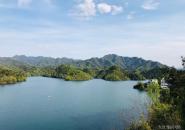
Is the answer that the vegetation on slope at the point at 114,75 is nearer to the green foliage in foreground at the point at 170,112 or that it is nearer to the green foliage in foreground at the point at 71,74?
the green foliage in foreground at the point at 71,74

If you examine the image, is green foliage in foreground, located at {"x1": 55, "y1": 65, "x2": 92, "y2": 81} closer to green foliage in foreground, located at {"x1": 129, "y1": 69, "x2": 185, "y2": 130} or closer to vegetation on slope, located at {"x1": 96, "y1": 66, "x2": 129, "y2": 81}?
vegetation on slope, located at {"x1": 96, "y1": 66, "x2": 129, "y2": 81}

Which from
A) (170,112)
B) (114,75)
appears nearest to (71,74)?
(114,75)

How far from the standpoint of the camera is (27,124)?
1517 inches

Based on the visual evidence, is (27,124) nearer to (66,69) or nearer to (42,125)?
(42,125)

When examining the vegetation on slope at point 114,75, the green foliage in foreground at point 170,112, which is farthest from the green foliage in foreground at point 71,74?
the green foliage in foreground at point 170,112

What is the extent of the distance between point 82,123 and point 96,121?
2.11 m

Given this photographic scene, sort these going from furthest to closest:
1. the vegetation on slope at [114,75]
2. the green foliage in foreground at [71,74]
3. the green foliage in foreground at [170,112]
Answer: the vegetation on slope at [114,75], the green foliage in foreground at [71,74], the green foliage in foreground at [170,112]

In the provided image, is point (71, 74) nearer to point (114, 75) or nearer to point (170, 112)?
point (114, 75)

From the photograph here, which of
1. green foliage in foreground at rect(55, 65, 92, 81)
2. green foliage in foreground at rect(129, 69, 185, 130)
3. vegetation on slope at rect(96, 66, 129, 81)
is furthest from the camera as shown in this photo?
vegetation on slope at rect(96, 66, 129, 81)

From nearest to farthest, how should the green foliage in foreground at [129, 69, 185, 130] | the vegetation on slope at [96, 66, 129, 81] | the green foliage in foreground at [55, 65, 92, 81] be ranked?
1. the green foliage in foreground at [129, 69, 185, 130]
2. the green foliage in foreground at [55, 65, 92, 81]
3. the vegetation on slope at [96, 66, 129, 81]

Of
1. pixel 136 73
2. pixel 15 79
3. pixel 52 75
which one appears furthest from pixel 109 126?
pixel 52 75

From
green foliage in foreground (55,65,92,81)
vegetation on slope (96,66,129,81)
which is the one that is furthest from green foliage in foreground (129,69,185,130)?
vegetation on slope (96,66,129,81)

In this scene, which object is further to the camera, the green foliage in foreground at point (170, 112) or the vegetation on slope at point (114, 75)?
the vegetation on slope at point (114, 75)

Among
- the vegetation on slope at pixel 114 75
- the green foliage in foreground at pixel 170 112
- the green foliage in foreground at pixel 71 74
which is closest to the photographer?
the green foliage in foreground at pixel 170 112
